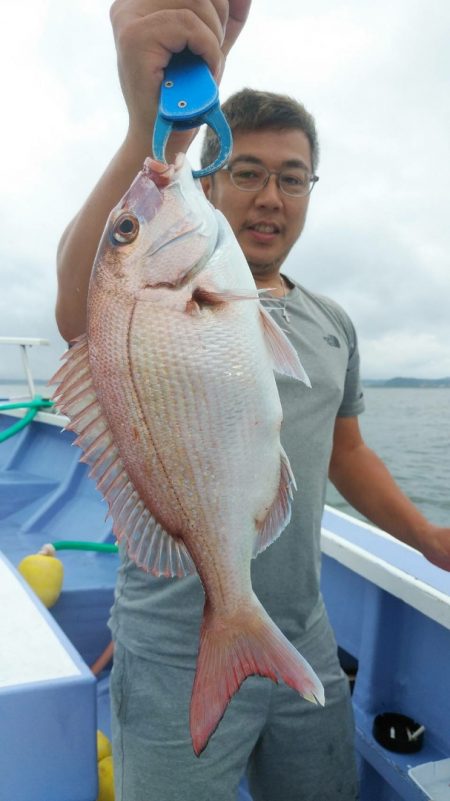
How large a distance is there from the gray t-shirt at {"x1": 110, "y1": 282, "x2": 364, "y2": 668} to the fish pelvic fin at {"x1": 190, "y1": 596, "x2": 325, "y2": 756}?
469 mm

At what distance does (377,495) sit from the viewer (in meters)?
2.15

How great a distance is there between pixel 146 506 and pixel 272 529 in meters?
0.24

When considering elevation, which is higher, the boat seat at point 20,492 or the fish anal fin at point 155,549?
the fish anal fin at point 155,549

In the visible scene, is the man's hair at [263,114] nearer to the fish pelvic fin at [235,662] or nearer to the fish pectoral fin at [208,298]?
the fish pectoral fin at [208,298]

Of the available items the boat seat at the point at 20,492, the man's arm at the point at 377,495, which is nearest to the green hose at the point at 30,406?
the boat seat at the point at 20,492

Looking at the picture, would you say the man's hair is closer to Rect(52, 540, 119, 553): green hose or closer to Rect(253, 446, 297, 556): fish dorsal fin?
Rect(253, 446, 297, 556): fish dorsal fin

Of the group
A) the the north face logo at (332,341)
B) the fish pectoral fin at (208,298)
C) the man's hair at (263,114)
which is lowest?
the the north face logo at (332,341)

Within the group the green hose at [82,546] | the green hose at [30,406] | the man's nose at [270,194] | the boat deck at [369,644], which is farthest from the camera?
the green hose at [30,406]

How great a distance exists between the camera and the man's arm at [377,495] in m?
1.92

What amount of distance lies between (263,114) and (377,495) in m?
1.31

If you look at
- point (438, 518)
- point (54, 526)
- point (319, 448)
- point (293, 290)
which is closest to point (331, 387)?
point (319, 448)

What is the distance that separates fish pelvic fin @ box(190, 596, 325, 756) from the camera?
103 centimetres

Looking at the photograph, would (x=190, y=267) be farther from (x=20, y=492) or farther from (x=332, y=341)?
(x=20, y=492)

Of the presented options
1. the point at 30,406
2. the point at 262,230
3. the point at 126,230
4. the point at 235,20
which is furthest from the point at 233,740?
the point at 30,406
